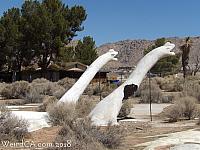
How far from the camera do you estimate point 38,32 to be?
190 ft

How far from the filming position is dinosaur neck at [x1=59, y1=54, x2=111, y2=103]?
18.8 meters

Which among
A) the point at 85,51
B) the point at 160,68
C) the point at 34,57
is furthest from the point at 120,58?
the point at 34,57

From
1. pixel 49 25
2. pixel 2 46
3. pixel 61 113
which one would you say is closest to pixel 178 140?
pixel 61 113

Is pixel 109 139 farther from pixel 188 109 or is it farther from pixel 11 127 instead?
pixel 188 109

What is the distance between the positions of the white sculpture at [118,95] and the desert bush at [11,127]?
283 cm

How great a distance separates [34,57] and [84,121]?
50.4 meters

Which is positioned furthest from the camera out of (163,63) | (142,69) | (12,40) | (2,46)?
(163,63)

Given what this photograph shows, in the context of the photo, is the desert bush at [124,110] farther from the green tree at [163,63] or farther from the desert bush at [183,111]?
the green tree at [163,63]

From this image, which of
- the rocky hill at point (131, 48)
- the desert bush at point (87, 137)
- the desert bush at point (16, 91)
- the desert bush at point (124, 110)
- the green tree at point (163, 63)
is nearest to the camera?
the desert bush at point (87, 137)

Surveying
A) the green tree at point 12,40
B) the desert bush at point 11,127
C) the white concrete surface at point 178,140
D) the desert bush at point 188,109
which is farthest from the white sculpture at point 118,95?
the green tree at point 12,40

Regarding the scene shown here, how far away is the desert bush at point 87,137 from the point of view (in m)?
11.0

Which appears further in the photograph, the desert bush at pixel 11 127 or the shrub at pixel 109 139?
the desert bush at pixel 11 127

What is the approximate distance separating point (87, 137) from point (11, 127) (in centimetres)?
301

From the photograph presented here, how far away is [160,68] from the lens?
8238 cm
